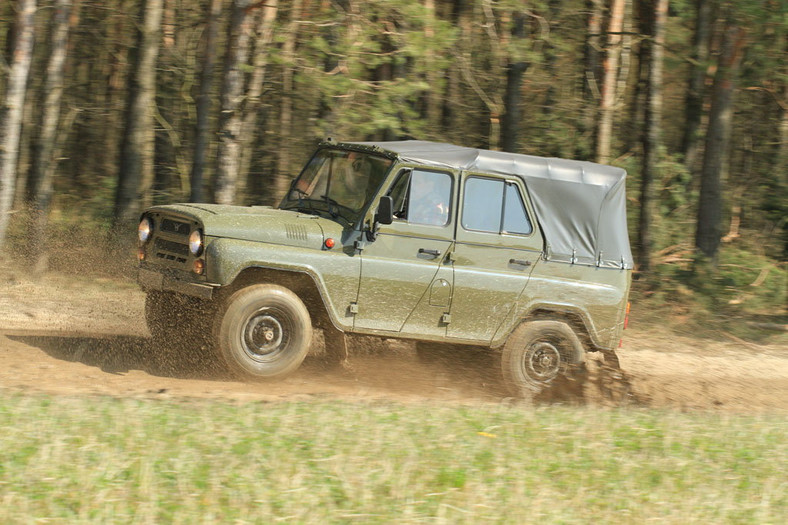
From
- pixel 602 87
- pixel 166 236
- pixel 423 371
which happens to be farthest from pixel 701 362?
pixel 166 236

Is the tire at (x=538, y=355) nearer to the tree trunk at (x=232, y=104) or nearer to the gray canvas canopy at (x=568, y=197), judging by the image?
the gray canvas canopy at (x=568, y=197)

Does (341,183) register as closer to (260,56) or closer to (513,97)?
(260,56)

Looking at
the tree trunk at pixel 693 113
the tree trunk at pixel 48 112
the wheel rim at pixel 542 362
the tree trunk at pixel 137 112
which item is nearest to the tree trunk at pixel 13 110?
the tree trunk at pixel 48 112

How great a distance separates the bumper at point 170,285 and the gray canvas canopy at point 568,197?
6.70ft

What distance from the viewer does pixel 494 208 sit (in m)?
8.26

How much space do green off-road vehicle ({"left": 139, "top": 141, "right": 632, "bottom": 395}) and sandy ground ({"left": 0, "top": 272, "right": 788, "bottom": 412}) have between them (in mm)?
283

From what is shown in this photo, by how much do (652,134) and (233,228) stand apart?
9730 mm

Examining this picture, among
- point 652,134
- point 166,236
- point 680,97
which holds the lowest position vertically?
point 166,236

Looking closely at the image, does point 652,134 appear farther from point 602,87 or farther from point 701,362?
point 701,362

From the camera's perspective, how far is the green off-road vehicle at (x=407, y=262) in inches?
298

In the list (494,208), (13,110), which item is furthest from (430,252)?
(13,110)

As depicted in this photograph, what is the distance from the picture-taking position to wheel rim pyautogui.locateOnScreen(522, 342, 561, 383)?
8.55 metres

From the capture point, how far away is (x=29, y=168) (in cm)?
1770

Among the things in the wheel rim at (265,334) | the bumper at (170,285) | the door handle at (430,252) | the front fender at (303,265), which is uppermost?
the door handle at (430,252)
